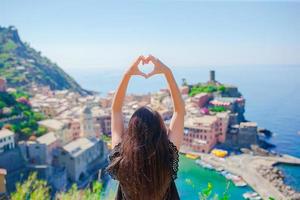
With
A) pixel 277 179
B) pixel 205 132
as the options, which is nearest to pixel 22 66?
pixel 205 132

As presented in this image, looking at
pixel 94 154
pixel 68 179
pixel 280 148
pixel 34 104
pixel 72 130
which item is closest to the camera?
pixel 68 179

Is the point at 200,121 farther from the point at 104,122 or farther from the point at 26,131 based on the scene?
the point at 26,131

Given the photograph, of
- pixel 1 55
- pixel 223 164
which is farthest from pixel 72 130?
pixel 1 55

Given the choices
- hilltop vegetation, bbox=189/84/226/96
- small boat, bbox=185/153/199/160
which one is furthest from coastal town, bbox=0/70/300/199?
hilltop vegetation, bbox=189/84/226/96

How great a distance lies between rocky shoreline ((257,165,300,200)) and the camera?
11477 mm

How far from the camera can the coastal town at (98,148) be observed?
1127cm

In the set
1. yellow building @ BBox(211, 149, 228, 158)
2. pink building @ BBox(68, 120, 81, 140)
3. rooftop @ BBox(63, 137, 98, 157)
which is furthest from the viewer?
pink building @ BBox(68, 120, 81, 140)

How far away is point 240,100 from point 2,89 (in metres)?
14.8

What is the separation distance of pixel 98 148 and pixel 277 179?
7279 mm

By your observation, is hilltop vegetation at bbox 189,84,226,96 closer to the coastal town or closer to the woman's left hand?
the coastal town

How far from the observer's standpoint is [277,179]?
12727mm

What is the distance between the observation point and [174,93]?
113 cm

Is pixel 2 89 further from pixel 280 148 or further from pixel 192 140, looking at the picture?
pixel 280 148

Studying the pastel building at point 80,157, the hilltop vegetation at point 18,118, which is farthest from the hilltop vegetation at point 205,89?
the hilltop vegetation at point 18,118
